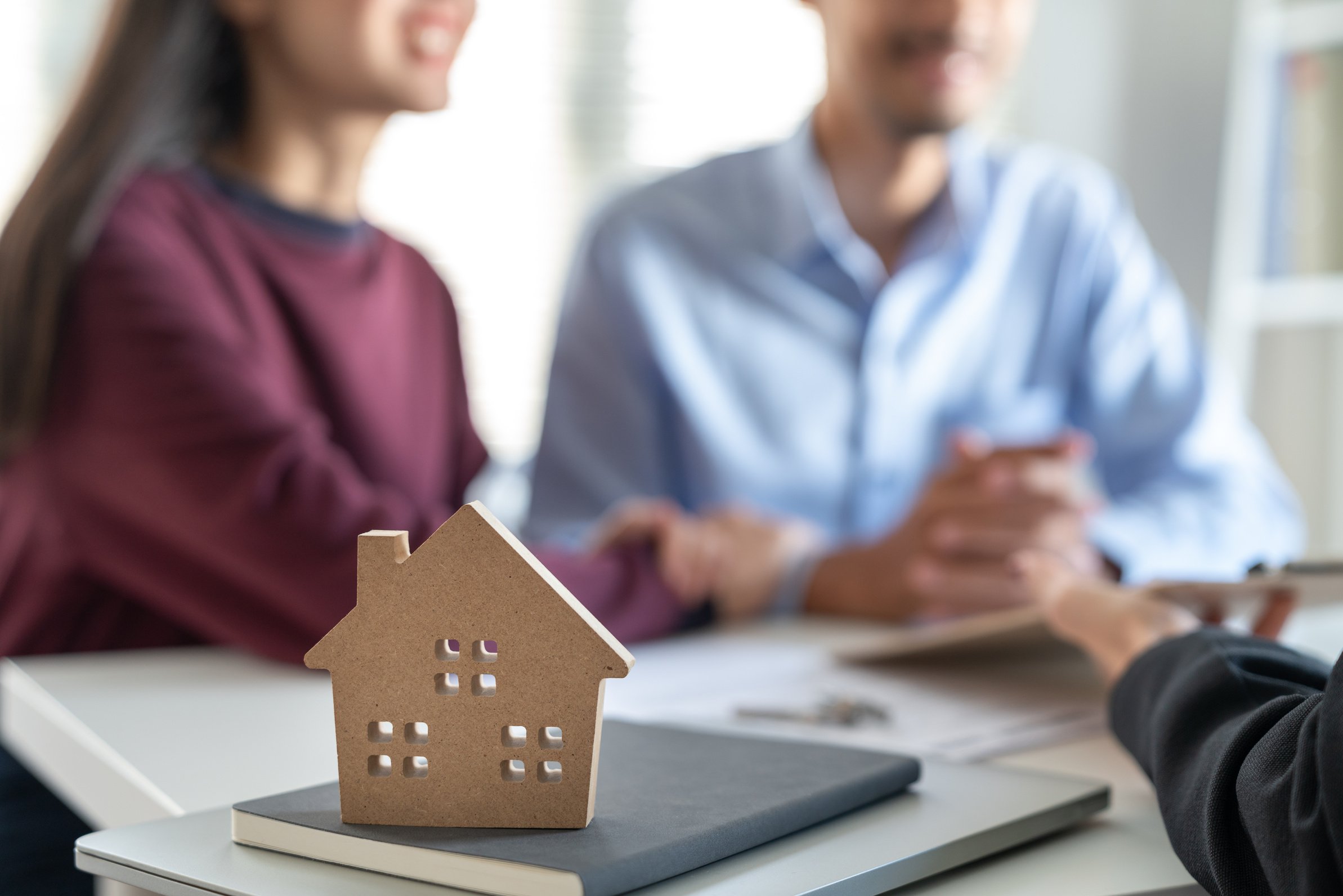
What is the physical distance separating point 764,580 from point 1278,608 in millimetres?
514

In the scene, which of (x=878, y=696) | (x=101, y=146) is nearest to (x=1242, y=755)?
(x=878, y=696)

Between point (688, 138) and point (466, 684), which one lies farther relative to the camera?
point (688, 138)

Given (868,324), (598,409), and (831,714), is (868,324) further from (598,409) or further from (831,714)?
(831,714)

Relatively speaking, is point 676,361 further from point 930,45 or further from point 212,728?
Result: point 212,728

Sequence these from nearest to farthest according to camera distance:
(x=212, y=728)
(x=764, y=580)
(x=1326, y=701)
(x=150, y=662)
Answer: (x=1326, y=701) < (x=212, y=728) < (x=150, y=662) < (x=764, y=580)

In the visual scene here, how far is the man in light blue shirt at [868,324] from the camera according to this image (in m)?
1.53

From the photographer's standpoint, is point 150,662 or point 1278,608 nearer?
point 1278,608

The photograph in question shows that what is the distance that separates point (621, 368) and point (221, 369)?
2.21 feet

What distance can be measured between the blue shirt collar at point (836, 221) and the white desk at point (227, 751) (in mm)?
686

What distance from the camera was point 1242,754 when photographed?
409 millimetres

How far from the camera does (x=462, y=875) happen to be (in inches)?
15.7

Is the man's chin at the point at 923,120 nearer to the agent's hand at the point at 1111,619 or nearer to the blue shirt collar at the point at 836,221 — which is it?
the blue shirt collar at the point at 836,221

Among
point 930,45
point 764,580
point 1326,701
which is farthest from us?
point 930,45

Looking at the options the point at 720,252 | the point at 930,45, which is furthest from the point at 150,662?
the point at 930,45
